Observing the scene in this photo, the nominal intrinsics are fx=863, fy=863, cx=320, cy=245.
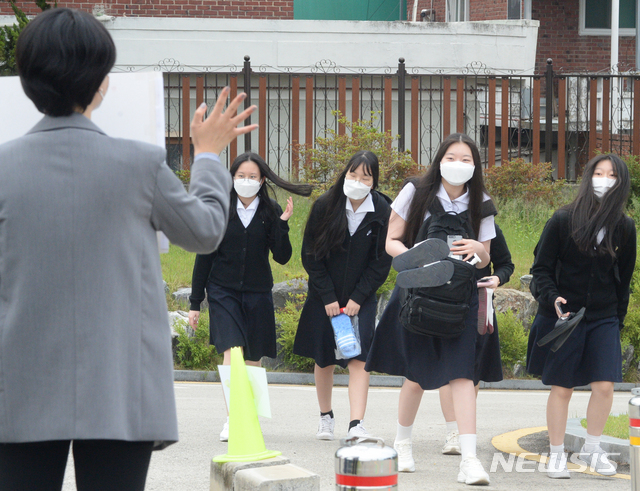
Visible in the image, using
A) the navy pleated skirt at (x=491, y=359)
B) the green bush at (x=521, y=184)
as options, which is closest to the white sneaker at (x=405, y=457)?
the navy pleated skirt at (x=491, y=359)

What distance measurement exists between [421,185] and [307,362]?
4.74 meters

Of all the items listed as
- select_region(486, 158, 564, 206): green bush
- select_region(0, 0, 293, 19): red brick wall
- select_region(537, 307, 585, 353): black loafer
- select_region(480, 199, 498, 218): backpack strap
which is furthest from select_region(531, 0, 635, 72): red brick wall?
select_region(537, 307, 585, 353): black loafer

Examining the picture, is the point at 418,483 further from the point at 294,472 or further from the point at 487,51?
the point at 487,51

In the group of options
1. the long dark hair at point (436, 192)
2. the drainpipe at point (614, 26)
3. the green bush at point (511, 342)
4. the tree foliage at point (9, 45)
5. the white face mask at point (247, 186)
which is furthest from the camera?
the drainpipe at point (614, 26)

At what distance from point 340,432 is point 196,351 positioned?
328 cm

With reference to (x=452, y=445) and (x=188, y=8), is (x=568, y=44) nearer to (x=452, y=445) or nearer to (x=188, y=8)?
(x=188, y=8)

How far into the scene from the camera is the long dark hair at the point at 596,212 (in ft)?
17.6

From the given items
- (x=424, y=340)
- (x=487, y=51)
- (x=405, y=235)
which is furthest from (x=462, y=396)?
(x=487, y=51)

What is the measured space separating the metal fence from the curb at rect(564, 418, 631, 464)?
885 cm

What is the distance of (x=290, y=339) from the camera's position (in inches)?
383

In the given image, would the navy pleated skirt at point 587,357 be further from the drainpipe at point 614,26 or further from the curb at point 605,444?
the drainpipe at point 614,26

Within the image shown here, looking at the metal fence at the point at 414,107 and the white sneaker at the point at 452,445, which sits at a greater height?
the metal fence at the point at 414,107

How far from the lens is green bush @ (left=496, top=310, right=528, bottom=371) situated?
9.84 m

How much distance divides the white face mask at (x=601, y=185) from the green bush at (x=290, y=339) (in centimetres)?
480
